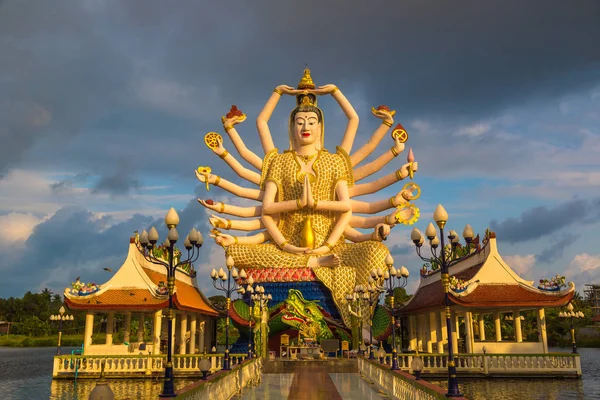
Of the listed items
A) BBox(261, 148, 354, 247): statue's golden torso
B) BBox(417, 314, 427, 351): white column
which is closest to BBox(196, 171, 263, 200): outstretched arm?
BBox(261, 148, 354, 247): statue's golden torso

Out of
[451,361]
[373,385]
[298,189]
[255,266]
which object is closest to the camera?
[451,361]

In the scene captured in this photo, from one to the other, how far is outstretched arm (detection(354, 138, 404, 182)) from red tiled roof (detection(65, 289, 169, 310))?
1666 centimetres

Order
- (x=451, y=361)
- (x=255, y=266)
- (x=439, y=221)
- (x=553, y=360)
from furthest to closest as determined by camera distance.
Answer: (x=255, y=266) < (x=553, y=360) < (x=439, y=221) < (x=451, y=361)

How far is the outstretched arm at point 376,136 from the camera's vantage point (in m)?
34.6

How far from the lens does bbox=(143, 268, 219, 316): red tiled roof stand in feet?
79.8

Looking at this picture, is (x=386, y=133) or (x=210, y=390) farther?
(x=386, y=133)

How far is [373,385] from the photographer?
1716 cm

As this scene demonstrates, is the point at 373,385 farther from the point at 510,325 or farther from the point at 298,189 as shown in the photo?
the point at 510,325

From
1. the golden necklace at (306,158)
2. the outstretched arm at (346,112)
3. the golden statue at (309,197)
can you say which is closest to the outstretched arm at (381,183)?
the golden statue at (309,197)

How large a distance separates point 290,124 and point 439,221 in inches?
978

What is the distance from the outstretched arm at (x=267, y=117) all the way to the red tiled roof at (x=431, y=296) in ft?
43.7

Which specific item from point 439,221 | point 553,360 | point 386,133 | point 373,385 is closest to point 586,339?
point 386,133

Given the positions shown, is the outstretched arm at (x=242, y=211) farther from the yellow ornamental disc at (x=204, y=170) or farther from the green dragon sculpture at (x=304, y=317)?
the green dragon sculpture at (x=304, y=317)

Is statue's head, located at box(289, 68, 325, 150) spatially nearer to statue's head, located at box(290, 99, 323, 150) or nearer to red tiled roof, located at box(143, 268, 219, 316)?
statue's head, located at box(290, 99, 323, 150)
